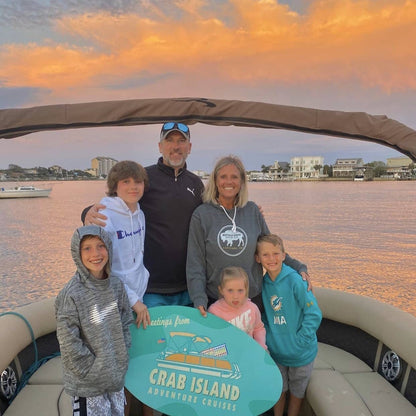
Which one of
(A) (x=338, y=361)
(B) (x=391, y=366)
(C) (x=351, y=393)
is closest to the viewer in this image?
(C) (x=351, y=393)

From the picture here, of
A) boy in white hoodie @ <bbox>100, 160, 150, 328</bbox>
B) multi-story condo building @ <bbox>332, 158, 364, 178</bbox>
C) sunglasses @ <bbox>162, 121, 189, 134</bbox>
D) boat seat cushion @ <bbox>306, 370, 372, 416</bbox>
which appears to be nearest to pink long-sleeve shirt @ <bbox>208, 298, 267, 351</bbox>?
boy in white hoodie @ <bbox>100, 160, 150, 328</bbox>

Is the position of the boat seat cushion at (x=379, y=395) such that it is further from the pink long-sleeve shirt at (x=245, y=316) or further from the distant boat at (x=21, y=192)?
the distant boat at (x=21, y=192)

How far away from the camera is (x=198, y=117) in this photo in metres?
2.35

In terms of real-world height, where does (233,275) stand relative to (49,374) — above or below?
above

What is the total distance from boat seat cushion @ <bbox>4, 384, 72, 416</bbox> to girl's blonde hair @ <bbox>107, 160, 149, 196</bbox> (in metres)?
1.56

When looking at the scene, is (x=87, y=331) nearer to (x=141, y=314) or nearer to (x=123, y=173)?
(x=141, y=314)

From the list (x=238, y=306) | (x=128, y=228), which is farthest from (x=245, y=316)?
(x=128, y=228)

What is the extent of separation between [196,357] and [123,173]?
4.17 ft

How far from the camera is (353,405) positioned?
8.40 ft

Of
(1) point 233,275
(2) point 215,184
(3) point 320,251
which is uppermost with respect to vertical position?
(2) point 215,184

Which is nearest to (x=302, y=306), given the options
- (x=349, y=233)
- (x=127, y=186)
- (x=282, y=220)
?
(x=127, y=186)

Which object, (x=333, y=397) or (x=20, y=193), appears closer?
(x=333, y=397)

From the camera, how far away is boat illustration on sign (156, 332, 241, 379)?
236cm

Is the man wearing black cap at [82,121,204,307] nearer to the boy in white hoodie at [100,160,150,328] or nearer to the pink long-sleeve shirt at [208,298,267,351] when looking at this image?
the boy in white hoodie at [100,160,150,328]
